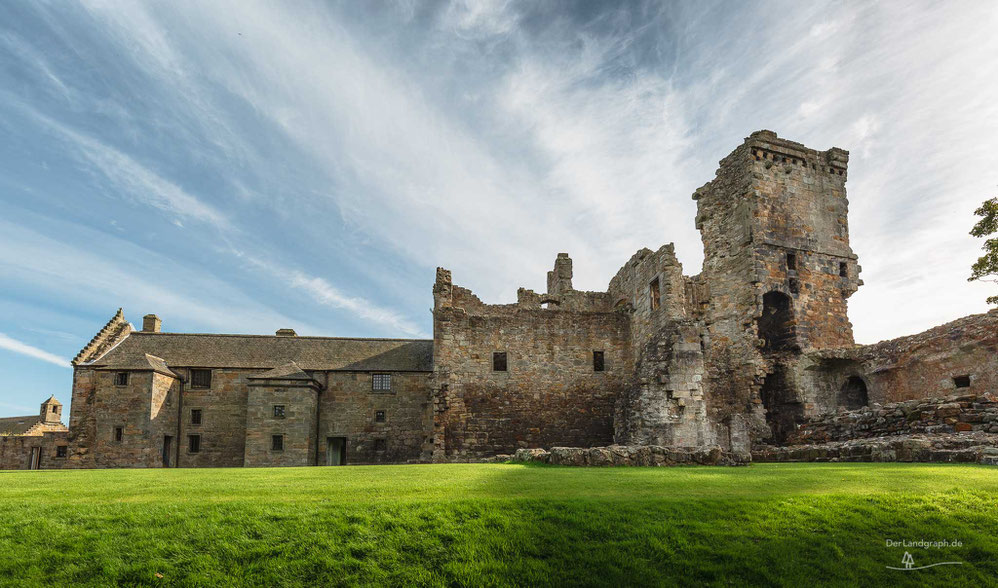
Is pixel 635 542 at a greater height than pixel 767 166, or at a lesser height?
lesser

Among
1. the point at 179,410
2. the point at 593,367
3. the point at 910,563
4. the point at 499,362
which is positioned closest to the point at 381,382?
the point at 499,362

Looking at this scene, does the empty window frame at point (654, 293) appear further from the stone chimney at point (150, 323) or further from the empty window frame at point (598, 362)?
the stone chimney at point (150, 323)

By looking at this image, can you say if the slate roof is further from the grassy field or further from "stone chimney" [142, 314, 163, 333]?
the grassy field

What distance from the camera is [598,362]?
27.4 meters

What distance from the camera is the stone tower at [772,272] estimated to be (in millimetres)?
23016

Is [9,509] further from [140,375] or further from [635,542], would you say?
[140,375]

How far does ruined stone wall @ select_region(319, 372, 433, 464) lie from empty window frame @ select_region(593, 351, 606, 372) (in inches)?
353

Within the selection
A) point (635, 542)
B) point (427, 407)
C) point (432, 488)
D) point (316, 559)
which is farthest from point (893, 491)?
point (427, 407)

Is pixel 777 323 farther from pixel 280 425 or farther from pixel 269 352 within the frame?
pixel 269 352

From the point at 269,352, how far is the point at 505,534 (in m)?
29.5

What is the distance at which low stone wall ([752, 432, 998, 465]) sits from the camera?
11.7 metres

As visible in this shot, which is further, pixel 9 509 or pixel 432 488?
pixel 432 488

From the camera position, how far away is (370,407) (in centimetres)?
3153

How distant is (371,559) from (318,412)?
25.8 meters
